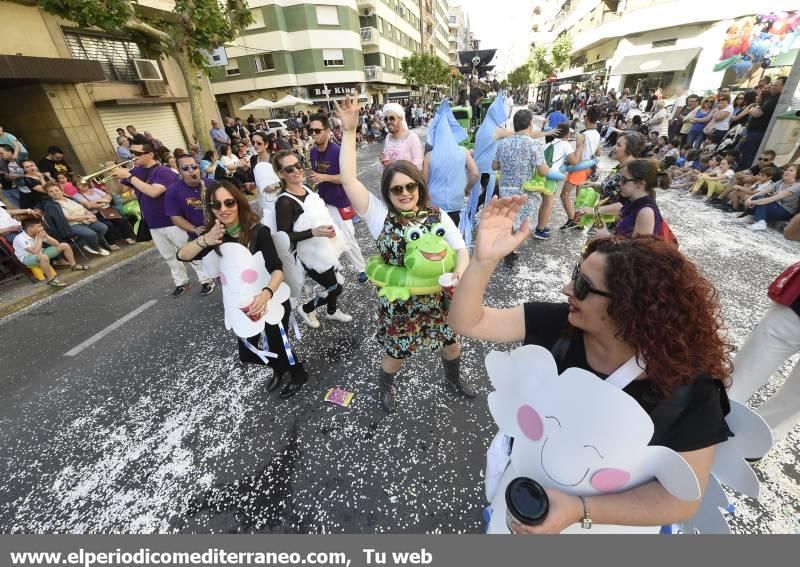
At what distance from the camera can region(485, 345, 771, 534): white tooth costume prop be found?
37.2 inches

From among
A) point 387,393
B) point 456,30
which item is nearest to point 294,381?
point 387,393

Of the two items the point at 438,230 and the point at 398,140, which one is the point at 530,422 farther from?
the point at 398,140

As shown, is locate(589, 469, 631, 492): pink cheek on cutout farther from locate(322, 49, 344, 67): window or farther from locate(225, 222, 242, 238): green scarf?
locate(322, 49, 344, 67): window

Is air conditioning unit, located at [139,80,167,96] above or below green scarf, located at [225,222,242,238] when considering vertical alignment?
above

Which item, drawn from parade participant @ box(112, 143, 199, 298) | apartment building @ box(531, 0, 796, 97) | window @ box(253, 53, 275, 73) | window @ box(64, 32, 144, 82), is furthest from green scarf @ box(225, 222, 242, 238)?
window @ box(253, 53, 275, 73)

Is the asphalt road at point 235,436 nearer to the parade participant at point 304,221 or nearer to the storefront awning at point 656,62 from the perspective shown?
the parade participant at point 304,221

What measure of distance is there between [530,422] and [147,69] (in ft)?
57.1

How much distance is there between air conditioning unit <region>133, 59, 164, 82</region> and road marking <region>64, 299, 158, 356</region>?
12.8m

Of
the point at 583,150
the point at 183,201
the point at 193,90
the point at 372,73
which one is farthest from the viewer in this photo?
the point at 372,73

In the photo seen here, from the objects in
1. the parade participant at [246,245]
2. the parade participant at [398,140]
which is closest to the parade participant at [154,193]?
the parade participant at [246,245]

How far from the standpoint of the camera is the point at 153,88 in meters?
12.9

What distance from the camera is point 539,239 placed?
555 centimetres
